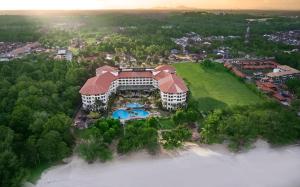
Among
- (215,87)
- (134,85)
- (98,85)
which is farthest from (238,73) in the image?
(98,85)

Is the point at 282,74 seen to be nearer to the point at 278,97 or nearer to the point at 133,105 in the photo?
the point at 278,97

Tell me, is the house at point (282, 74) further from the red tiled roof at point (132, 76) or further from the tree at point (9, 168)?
the tree at point (9, 168)

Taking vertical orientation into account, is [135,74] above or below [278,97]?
above

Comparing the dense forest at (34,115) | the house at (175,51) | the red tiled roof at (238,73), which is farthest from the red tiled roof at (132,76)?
the house at (175,51)

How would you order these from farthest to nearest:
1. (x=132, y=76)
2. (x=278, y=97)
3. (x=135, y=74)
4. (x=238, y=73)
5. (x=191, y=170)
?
1. (x=238, y=73)
2. (x=135, y=74)
3. (x=132, y=76)
4. (x=278, y=97)
5. (x=191, y=170)

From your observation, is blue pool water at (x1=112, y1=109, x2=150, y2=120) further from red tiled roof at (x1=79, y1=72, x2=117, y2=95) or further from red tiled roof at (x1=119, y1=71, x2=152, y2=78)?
red tiled roof at (x1=119, y1=71, x2=152, y2=78)

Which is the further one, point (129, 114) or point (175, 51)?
point (175, 51)

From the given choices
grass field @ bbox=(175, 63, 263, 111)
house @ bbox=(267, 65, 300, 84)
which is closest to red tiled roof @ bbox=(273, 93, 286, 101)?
grass field @ bbox=(175, 63, 263, 111)
